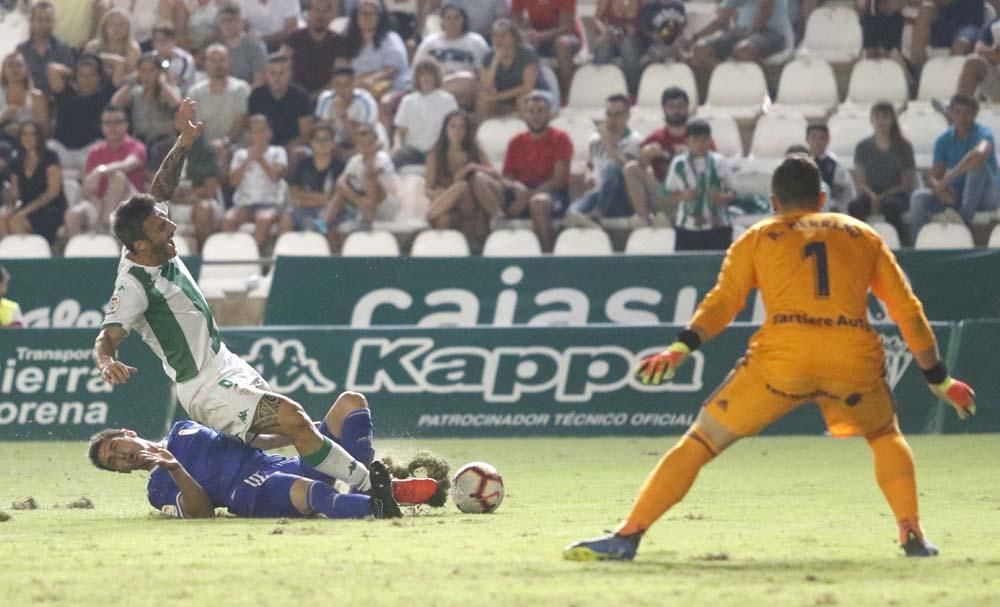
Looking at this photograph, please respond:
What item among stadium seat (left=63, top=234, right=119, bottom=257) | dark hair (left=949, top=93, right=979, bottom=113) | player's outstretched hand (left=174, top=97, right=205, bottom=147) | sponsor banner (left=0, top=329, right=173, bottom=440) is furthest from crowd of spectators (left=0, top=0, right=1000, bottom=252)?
player's outstretched hand (left=174, top=97, right=205, bottom=147)

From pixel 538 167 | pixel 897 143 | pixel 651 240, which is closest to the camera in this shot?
pixel 897 143

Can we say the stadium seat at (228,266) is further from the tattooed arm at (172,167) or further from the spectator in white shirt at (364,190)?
the tattooed arm at (172,167)

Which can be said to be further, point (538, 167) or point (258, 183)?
point (258, 183)

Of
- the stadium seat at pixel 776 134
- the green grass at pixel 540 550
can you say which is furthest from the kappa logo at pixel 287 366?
the stadium seat at pixel 776 134

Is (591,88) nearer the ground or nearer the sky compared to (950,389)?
nearer the ground

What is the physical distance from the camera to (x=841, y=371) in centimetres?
746

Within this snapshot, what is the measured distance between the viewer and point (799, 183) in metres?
7.67

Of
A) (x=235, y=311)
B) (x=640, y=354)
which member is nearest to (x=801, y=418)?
(x=640, y=354)

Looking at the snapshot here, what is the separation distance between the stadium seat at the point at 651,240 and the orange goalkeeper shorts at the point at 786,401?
11.2 metres

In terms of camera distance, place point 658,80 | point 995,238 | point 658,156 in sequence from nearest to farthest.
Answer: point 995,238 → point 658,156 → point 658,80

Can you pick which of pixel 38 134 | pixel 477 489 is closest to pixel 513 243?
pixel 38 134

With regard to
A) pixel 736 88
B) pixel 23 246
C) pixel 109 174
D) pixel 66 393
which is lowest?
pixel 66 393

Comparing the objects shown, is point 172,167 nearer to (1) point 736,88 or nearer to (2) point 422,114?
(2) point 422,114

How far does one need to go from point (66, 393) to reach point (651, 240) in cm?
628
